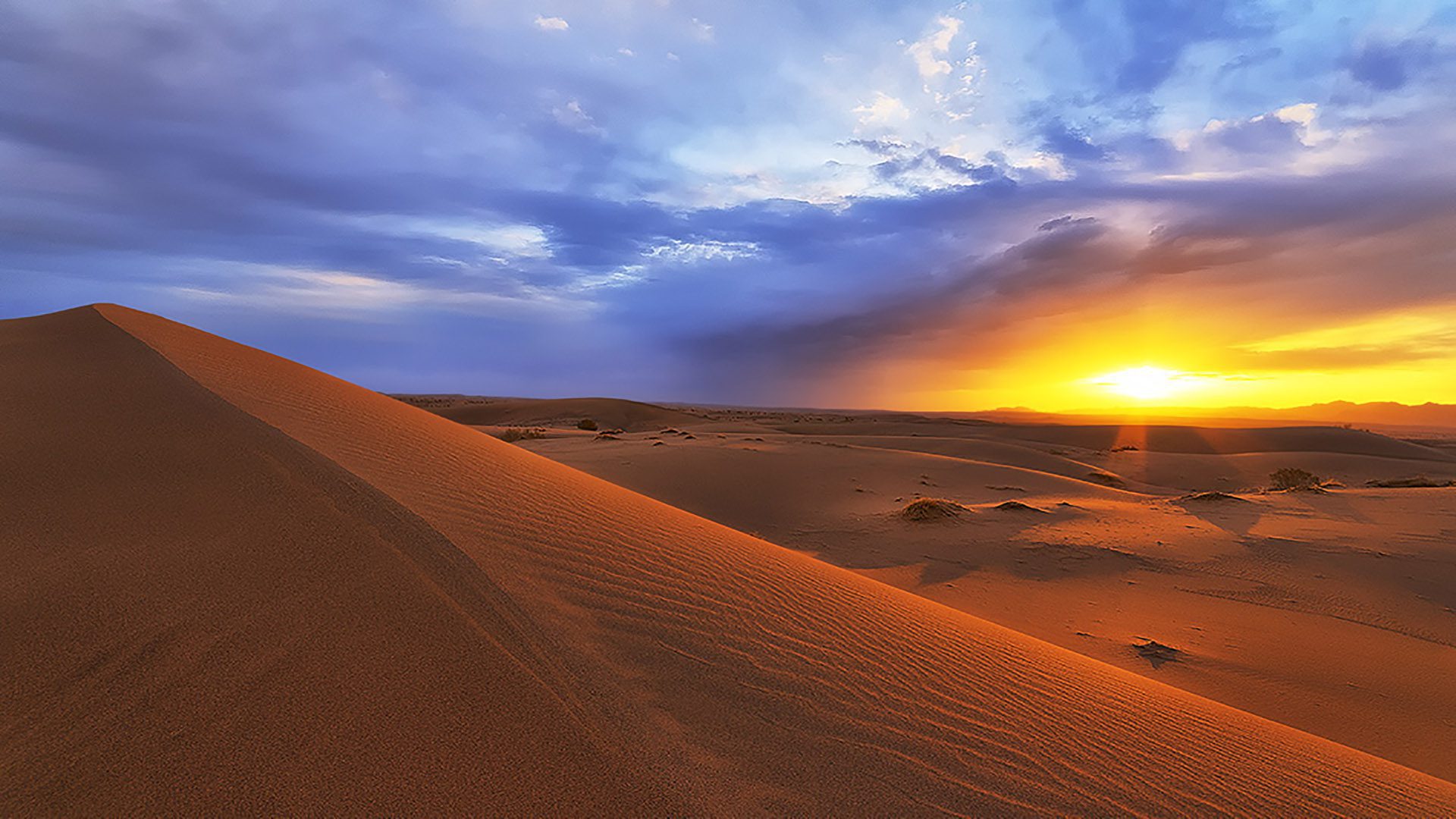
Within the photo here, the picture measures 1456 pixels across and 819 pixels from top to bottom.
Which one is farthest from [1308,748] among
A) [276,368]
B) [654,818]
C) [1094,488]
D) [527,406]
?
[527,406]

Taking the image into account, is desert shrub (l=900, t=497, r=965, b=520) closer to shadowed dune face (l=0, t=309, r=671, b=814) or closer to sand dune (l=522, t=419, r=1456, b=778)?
sand dune (l=522, t=419, r=1456, b=778)

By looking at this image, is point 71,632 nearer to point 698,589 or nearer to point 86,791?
point 86,791

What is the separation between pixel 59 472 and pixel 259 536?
161 cm

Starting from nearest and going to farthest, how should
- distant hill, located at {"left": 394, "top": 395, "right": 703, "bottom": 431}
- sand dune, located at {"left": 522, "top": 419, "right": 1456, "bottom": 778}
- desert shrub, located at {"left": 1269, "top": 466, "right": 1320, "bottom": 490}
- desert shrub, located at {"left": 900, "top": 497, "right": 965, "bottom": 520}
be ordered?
sand dune, located at {"left": 522, "top": 419, "right": 1456, "bottom": 778}, desert shrub, located at {"left": 900, "top": 497, "right": 965, "bottom": 520}, desert shrub, located at {"left": 1269, "top": 466, "right": 1320, "bottom": 490}, distant hill, located at {"left": 394, "top": 395, "right": 703, "bottom": 431}

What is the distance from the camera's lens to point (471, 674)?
2297 millimetres

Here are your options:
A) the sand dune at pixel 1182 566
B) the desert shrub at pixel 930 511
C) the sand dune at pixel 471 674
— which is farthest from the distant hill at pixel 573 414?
the sand dune at pixel 471 674

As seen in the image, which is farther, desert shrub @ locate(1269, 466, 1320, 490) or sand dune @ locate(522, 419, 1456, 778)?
desert shrub @ locate(1269, 466, 1320, 490)

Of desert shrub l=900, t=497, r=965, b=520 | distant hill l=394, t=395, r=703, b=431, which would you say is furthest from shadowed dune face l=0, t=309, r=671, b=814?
distant hill l=394, t=395, r=703, b=431

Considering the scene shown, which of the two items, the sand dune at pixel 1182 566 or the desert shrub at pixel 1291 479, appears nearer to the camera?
the sand dune at pixel 1182 566

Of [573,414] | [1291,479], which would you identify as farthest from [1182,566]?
[573,414]

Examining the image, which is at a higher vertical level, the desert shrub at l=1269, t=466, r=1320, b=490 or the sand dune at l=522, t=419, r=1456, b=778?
the desert shrub at l=1269, t=466, r=1320, b=490

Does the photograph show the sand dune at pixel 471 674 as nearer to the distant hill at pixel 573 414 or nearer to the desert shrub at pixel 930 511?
the desert shrub at pixel 930 511

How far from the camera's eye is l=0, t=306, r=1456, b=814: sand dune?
6.15ft

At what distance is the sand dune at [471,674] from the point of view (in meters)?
1.88
